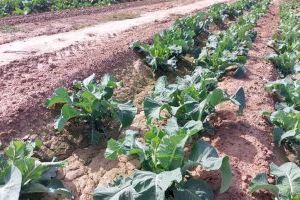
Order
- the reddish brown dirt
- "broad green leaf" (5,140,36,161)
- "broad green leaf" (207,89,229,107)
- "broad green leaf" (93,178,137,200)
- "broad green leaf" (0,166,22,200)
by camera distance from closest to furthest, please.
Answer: "broad green leaf" (0,166,22,200) < "broad green leaf" (93,178,137,200) < "broad green leaf" (5,140,36,161) < "broad green leaf" (207,89,229,107) < the reddish brown dirt

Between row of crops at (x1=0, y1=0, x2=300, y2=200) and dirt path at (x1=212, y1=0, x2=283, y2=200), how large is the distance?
0.64ft

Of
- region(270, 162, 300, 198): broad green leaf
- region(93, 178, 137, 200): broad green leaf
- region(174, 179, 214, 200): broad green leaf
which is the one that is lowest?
region(270, 162, 300, 198): broad green leaf

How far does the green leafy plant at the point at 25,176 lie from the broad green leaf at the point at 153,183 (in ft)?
2.43

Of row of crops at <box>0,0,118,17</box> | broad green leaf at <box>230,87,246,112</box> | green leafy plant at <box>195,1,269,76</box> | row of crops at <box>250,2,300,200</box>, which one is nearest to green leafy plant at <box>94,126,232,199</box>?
row of crops at <box>250,2,300,200</box>

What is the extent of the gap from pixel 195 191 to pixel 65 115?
2160 millimetres

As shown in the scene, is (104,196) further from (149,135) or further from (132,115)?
(132,115)

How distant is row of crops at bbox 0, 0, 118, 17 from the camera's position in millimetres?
16166

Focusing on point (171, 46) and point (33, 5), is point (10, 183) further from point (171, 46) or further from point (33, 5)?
point (33, 5)

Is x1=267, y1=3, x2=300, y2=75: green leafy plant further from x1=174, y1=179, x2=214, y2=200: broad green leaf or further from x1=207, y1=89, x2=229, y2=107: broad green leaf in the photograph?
x1=174, y1=179, x2=214, y2=200: broad green leaf

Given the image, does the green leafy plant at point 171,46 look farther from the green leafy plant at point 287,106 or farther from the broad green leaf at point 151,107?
the broad green leaf at point 151,107

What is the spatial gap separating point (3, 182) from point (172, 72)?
534 centimetres

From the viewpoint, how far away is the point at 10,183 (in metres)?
3.52

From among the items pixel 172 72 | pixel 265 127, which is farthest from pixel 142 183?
pixel 172 72

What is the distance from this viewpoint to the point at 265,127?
18.8 ft
